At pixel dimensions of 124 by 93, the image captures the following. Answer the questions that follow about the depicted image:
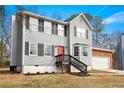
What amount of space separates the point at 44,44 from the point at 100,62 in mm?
11302

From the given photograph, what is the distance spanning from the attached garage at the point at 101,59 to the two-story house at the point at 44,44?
4.34 metres

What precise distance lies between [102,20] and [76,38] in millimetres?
16659

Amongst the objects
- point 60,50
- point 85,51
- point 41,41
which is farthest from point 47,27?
point 85,51

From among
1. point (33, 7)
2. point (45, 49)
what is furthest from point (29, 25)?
point (33, 7)

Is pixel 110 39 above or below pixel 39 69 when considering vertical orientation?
above

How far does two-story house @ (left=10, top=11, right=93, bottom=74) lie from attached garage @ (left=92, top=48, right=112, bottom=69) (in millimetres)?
4337

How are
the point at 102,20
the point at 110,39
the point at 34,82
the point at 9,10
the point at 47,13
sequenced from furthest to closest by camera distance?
the point at 110,39 → the point at 102,20 → the point at 47,13 → the point at 9,10 → the point at 34,82

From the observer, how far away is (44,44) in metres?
25.7

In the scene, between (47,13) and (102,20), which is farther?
(102,20)

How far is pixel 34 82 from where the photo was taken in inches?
731

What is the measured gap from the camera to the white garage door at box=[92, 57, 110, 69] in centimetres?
3351

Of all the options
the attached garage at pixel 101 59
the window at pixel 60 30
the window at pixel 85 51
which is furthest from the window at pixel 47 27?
the attached garage at pixel 101 59

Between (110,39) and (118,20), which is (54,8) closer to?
(118,20)

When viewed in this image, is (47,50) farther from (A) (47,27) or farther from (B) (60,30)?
(B) (60,30)
